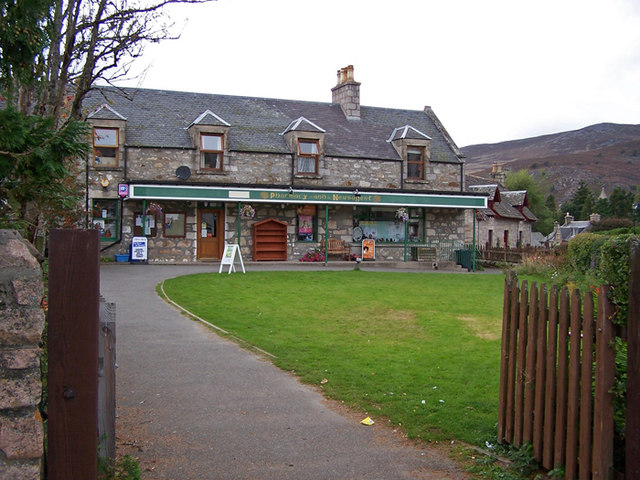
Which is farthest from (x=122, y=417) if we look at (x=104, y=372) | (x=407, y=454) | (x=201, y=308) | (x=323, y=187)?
(x=323, y=187)

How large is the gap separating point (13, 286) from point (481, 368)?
21.4 feet

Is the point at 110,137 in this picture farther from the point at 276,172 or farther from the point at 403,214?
the point at 403,214

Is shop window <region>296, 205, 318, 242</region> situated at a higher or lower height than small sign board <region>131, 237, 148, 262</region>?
higher

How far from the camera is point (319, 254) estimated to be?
27922 millimetres

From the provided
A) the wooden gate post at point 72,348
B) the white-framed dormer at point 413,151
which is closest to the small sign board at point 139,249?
the white-framed dormer at point 413,151

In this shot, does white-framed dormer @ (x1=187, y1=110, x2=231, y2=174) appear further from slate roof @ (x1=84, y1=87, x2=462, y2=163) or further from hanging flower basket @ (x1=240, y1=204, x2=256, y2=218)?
hanging flower basket @ (x1=240, y1=204, x2=256, y2=218)

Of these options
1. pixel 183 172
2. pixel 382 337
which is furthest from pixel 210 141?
pixel 382 337

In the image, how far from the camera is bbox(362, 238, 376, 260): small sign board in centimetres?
2894

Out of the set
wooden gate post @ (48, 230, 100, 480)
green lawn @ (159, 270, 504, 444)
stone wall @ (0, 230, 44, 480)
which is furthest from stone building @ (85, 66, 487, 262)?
stone wall @ (0, 230, 44, 480)

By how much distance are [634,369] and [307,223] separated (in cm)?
2474

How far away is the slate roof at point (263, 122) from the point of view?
27.2 m

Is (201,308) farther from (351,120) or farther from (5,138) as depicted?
(351,120)

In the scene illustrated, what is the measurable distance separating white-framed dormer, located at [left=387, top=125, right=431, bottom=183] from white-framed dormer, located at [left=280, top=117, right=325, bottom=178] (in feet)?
14.0

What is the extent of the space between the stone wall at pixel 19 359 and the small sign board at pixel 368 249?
85.3 ft
